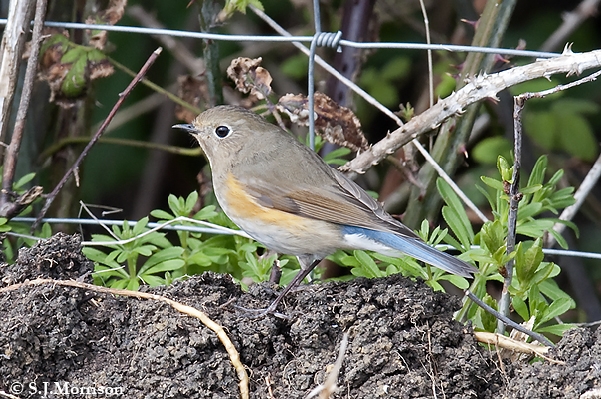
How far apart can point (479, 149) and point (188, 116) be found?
170 centimetres

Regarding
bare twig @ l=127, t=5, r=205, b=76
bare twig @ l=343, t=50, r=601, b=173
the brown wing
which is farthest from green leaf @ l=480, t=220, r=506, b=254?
bare twig @ l=127, t=5, r=205, b=76

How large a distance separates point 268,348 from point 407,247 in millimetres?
635

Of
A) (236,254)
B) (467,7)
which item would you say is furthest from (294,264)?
(467,7)

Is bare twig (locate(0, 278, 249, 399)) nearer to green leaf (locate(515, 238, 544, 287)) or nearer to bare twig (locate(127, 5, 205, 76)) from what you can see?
green leaf (locate(515, 238, 544, 287))

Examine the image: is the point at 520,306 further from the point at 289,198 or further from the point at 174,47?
the point at 174,47

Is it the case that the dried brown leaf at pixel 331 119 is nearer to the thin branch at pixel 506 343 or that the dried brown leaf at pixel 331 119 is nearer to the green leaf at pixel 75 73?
the green leaf at pixel 75 73

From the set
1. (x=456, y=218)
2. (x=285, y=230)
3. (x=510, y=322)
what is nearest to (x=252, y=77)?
(x=285, y=230)

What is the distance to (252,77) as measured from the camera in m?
3.77

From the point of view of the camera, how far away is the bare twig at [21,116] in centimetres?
354

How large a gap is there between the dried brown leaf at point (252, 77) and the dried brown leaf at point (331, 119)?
0.11 m

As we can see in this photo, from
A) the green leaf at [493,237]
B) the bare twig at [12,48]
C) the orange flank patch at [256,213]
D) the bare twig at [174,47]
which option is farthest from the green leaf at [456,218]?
the bare twig at [174,47]

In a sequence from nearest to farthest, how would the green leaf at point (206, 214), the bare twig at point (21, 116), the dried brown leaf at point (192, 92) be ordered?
the green leaf at point (206, 214)
the bare twig at point (21, 116)
the dried brown leaf at point (192, 92)

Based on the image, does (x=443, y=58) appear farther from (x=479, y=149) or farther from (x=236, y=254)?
(x=236, y=254)

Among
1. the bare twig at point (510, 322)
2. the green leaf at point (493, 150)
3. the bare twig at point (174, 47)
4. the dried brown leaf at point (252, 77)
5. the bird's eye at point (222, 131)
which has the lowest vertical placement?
the bare twig at point (510, 322)
